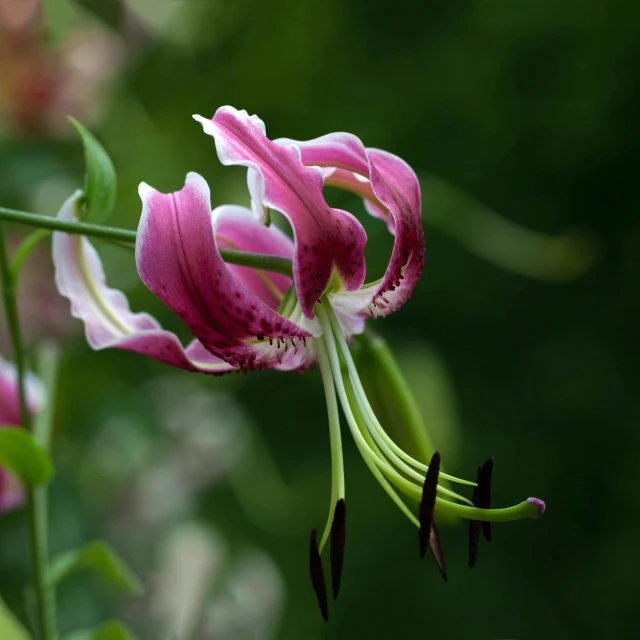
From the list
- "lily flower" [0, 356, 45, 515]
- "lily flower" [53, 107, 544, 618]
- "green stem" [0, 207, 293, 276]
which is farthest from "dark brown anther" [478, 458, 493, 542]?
"lily flower" [0, 356, 45, 515]

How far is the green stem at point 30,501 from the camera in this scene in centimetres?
38

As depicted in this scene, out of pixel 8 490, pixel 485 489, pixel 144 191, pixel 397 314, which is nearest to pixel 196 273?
pixel 144 191

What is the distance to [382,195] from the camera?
0.31 metres

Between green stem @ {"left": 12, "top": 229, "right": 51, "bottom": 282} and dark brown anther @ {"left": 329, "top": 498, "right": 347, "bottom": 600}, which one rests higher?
green stem @ {"left": 12, "top": 229, "right": 51, "bottom": 282}

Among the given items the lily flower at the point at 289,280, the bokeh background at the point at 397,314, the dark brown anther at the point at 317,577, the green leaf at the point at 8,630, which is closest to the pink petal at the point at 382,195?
the lily flower at the point at 289,280

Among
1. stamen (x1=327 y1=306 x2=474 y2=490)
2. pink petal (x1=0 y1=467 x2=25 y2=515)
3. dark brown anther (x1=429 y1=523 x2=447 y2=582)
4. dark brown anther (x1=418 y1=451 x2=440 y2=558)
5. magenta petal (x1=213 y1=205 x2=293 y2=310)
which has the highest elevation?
magenta petal (x1=213 y1=205 x2=293 y2=310)

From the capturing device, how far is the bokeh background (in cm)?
96

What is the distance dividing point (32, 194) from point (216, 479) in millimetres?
465

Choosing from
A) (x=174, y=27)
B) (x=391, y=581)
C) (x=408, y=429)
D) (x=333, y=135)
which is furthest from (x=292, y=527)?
(x=333, y=135)

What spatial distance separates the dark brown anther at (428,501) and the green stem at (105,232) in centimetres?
9

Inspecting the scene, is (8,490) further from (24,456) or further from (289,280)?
(289,280)

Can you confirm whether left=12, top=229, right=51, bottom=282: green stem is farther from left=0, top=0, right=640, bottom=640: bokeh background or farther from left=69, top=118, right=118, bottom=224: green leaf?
left=0, top=0, right=640, bottom=640: bokeh background

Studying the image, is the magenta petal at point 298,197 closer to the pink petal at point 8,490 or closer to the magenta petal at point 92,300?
the magenta petal at point 92,300

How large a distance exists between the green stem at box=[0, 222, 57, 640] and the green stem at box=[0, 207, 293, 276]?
9 cm
